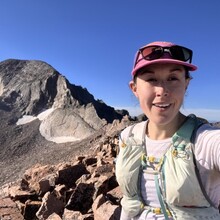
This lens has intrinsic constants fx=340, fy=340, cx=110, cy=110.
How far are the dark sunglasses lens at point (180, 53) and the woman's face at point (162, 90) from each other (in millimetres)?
72

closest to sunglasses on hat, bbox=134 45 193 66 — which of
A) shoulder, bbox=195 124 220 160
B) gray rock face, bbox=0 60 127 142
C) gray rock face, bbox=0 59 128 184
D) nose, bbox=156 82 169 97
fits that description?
nose, bbox=156 82 169 97

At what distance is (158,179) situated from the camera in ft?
9.18

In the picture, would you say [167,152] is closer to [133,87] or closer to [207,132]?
[207,132]

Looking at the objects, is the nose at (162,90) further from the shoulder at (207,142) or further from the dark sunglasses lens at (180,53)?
the shoulder at (207,142)

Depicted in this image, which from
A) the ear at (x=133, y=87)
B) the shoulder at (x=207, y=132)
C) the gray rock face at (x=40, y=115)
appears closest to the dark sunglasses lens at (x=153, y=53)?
the ear at (x=133, y=87)

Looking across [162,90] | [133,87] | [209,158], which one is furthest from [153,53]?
[209,158]

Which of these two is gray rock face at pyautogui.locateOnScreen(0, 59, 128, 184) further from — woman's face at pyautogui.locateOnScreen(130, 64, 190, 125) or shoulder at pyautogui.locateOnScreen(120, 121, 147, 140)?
woman's face at pyautogui.locateOnScreen(130, 64, 190, 125)

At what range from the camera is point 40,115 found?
63969mm

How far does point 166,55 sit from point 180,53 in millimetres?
114

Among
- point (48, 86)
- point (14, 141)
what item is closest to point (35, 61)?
point (48, 86)

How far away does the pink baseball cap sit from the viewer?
9.03 feet

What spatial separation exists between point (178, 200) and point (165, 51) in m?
1.19

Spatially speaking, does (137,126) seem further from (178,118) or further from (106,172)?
(106,172)

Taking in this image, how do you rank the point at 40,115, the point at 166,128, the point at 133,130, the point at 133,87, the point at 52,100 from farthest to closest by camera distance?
1. the point at 52,100
2. the point at 40,115
3. the point at 133,130
4. the point at 133,87
5. the point at 166,128
